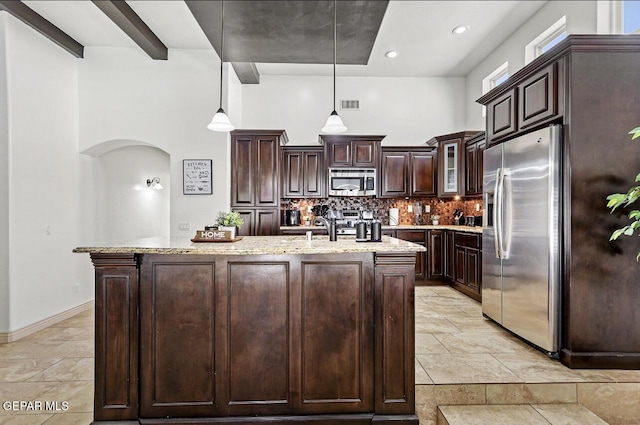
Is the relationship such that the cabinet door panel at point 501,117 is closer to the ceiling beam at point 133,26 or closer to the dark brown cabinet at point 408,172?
the dark brown cabinet at point 408,172

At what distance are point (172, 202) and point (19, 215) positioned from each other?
163 cm

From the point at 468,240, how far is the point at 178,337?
3940 mm

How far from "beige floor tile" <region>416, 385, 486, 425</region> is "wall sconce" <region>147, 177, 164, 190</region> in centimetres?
532

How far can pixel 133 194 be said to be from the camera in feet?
19.3

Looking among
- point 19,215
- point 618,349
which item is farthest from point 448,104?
point 19,215

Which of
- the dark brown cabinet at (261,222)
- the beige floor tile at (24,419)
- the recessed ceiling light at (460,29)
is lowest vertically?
the beige floor tile at (24,419)

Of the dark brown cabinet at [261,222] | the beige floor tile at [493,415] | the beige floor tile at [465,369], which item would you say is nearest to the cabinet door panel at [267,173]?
the dark brown cabinet at [261,222]

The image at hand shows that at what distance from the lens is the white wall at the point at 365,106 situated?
6.27 metres

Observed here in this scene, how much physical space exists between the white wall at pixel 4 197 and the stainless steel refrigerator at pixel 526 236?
4.90m

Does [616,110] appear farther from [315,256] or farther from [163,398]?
[163,398]

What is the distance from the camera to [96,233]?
507 cm

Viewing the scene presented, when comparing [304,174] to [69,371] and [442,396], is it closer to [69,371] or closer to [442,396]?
[69,371]

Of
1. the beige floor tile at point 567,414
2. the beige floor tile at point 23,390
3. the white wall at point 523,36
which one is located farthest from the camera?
the white wall at point 523,36

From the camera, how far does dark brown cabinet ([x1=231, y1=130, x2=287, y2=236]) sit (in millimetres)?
5324
